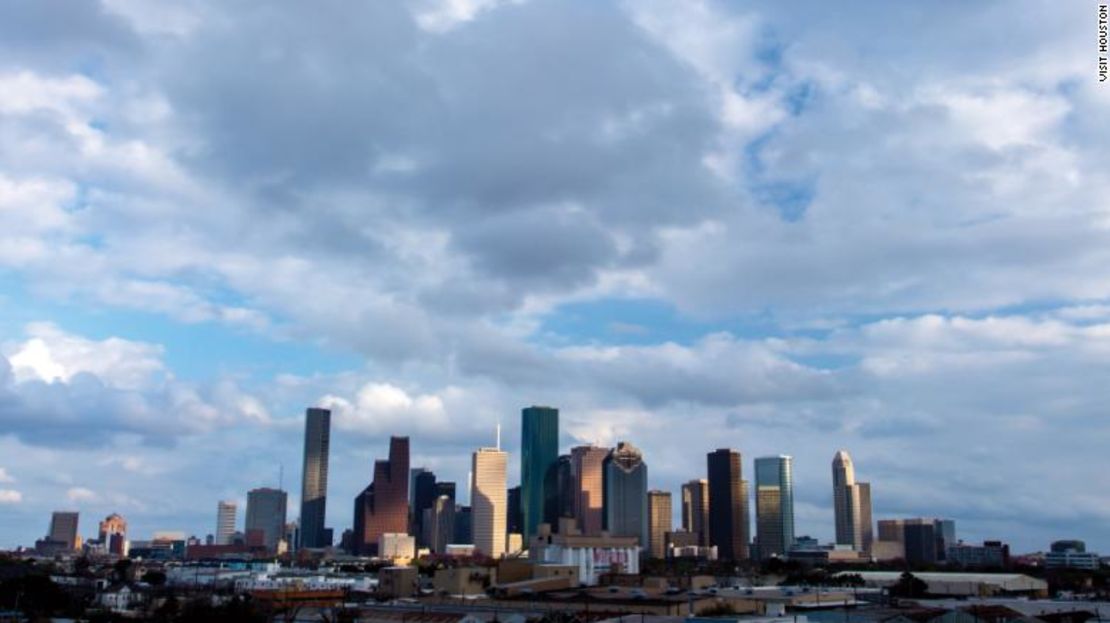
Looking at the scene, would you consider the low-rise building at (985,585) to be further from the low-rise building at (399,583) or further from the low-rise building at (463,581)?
the low-rise building at (399,583)

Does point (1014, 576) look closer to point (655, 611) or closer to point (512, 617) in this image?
point (655, 611)

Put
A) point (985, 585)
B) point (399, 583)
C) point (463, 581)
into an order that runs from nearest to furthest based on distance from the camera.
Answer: point (463, 581) → point (985, 585) → point (399, 583)

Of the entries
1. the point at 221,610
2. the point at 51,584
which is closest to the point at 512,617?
the point at 221,610

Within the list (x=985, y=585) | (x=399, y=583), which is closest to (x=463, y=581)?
(x=399, y=583)

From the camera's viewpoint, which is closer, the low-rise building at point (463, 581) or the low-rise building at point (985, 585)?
the low-rise building at point (463, 581)

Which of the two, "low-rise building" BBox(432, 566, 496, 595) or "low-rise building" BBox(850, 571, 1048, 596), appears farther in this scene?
"low-rise building" BBox(850, 571, 1048, 596)

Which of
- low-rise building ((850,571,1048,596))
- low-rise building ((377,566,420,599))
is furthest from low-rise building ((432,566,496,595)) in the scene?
low-rise building ((850,571,1048,596))

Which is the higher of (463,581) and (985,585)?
(463,581)

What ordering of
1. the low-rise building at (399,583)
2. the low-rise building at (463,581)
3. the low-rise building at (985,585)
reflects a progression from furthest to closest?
the low-rise building at (399,583)
the low-rise building at (985,585)
the low-rise building at (463,581)

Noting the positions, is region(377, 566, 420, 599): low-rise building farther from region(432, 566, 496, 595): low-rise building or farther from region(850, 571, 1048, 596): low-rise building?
region(850, 571, 1048, 596): low-rise building

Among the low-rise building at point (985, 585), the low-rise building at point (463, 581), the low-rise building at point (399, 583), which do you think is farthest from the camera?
the low-rise building at point (399, 583)

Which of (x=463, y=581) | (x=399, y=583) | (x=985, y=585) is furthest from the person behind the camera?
(x=399, y=583)

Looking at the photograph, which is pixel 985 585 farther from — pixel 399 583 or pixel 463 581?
pixel 399 583

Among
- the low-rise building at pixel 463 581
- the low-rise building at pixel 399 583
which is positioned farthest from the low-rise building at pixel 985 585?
the low-rise building at pixel 399 583
